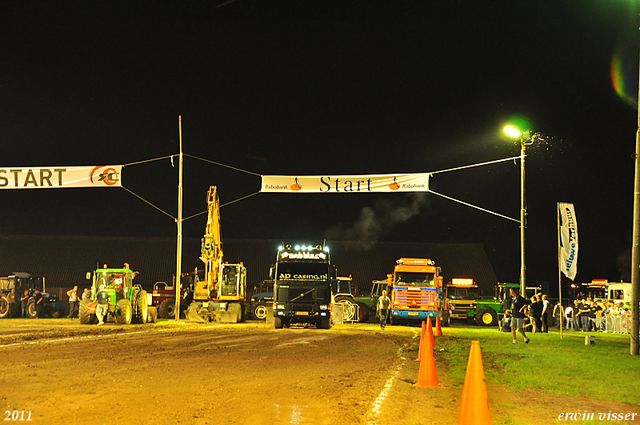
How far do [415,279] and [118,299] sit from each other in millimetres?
14542

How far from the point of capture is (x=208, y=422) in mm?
7332

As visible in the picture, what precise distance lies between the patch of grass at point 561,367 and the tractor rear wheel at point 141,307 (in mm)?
15311

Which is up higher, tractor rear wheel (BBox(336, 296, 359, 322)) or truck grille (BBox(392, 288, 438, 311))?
truck grille (BBox(392, 288, 438, 311))

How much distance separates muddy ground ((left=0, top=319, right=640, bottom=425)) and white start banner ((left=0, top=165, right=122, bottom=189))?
38.2ft

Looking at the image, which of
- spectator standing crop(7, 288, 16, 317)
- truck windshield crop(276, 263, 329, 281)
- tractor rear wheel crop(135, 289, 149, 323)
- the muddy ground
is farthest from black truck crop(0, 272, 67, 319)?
Result: the muddy ground

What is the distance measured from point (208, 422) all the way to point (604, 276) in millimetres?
73184

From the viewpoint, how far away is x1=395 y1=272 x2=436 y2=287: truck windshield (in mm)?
32459

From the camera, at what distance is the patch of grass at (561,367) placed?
10.2m

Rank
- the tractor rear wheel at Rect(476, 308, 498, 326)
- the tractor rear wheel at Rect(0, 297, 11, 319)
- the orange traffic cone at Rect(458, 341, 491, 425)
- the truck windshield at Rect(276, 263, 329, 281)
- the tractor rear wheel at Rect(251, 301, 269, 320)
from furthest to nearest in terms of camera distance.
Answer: the tractor rear wheel at Rect(476, 308, 498, 326) → the tractor rear wheel at Rect(0, 297, 11, 319) → the tractor rear wheel at Rect(251, 301, 269, 320) → the truck windshield at Rect(276, 263, 329, 281) → the orange traffic cone at Rect(458, 341, 491, 425)

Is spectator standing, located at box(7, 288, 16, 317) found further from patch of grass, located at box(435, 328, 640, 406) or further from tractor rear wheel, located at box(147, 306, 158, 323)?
patch of grass, located at box(435, 328, 640, 406)

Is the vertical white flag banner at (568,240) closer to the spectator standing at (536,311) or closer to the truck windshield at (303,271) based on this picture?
the spectator standing at (536,311)

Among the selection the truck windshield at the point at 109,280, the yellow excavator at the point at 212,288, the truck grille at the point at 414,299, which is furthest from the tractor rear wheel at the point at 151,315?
the truck grille at the point at 414,299

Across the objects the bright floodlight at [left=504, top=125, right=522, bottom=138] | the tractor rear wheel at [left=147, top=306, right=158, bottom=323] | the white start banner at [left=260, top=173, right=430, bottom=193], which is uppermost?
the bright floodlight at [left=504, top=125, right=522, bottom=138]

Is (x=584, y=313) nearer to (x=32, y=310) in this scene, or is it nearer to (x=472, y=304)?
(x=472, y=304)
